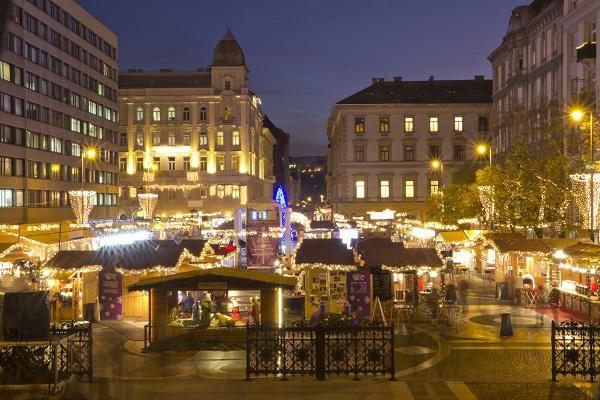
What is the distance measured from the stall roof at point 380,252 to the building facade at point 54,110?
3512 cm

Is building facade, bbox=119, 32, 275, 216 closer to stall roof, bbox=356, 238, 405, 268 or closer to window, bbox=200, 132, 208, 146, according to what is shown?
window, bbox=200, 132, 208, 146

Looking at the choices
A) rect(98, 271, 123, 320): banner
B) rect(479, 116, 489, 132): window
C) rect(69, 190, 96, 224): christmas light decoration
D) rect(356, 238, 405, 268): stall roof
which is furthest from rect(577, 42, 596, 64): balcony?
rect(479, 116, 489, 132): window

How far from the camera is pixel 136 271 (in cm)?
2525

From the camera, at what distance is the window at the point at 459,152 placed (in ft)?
258

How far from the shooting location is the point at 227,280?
19922mm

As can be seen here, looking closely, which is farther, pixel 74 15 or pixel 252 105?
pixel 252 105

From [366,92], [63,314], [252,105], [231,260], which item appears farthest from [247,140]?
[63,314]

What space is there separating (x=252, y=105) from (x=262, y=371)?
79.1 metres

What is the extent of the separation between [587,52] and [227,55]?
5534 centimetres

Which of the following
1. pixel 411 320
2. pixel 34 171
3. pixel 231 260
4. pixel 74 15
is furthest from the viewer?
pixel 74 15

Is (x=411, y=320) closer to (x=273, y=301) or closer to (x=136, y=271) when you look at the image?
(x=273, y=301)

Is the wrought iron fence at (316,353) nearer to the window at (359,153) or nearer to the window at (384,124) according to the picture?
the window at (359,153)

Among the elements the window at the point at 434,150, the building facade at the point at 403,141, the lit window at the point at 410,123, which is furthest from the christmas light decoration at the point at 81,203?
the window at the point at 434,150

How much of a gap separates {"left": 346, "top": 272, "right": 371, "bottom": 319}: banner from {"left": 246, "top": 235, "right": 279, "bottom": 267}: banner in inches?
400
